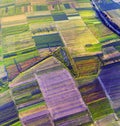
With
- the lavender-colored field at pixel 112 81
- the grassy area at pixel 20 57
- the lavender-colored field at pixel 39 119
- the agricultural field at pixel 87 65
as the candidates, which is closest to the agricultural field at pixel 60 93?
the lavender-colored field at pixel 39 119

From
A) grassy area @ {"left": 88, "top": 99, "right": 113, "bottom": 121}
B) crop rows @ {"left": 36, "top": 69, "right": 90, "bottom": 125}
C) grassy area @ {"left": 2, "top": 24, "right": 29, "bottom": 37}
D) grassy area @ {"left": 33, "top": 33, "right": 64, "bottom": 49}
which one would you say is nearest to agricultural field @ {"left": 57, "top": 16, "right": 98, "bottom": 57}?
grassy area @ {"left": 33, "top": 33, "right": 64, "bottom": 49}

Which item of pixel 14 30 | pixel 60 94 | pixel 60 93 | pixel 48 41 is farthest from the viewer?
pixel 14 30

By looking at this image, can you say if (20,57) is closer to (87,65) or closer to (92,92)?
(87,65)

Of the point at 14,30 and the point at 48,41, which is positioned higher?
the point at 48,41

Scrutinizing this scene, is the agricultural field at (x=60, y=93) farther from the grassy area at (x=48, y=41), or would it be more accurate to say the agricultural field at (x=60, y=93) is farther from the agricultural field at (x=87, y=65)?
the grassy area at (x=48, y=41)

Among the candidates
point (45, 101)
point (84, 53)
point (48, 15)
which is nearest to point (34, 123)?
point (45, 101)

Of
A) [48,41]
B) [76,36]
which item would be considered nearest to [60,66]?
[48,41]

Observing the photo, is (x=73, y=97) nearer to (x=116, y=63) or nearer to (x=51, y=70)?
(x=51, y=70)
